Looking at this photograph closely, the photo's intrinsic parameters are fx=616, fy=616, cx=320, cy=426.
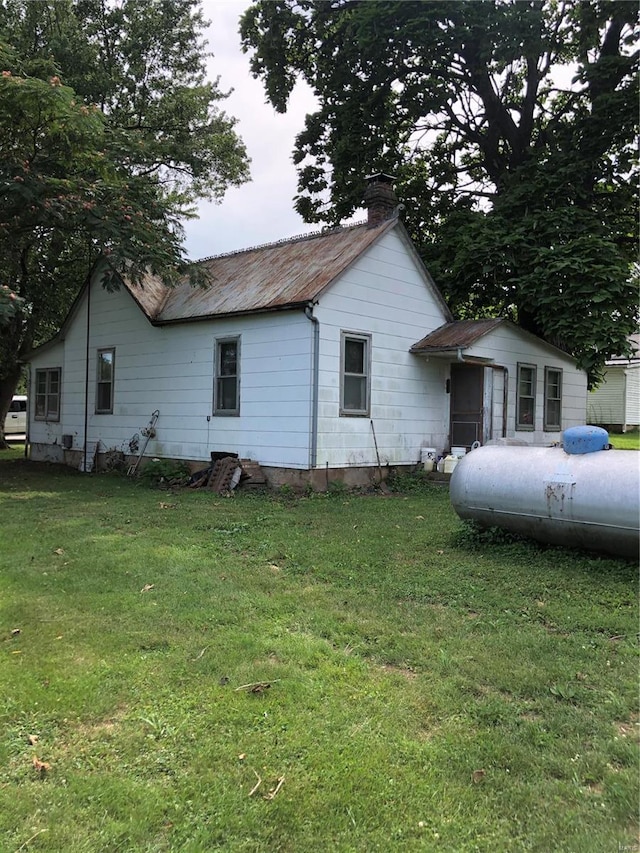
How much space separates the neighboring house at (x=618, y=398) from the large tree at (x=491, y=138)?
39.6 ft

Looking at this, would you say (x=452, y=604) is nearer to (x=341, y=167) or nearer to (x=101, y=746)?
(x=101, y=746)

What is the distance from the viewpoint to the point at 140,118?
20000 mm

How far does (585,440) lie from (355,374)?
6250 millimetres

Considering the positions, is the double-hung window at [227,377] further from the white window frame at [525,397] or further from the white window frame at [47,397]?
the white window frame at [47,397]

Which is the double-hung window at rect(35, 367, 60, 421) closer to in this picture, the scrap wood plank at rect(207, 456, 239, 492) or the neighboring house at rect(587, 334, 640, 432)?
the scrap wood plank at rect(207, 456, 239, 492)

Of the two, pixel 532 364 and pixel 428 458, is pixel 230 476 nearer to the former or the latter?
pixel 428 458

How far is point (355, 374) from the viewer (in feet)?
38.8

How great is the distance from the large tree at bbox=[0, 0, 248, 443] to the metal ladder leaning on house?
3225 millimetres

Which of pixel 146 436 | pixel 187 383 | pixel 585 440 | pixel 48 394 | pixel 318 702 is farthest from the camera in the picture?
pixel 48 394

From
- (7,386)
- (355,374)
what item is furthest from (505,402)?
(7,386)

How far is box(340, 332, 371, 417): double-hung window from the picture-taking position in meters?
11.5

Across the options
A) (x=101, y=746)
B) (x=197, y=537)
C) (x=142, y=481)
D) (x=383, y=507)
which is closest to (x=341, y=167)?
(x=142, y=481)

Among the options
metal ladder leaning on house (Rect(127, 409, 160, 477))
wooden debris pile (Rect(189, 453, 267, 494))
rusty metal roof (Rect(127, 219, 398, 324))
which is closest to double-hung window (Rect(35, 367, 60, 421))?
metal ladder leaning on house (Rect(127, 409, 160, 477))

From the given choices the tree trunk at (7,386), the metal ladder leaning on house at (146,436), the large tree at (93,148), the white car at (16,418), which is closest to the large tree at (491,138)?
the large tree at (93,148)
